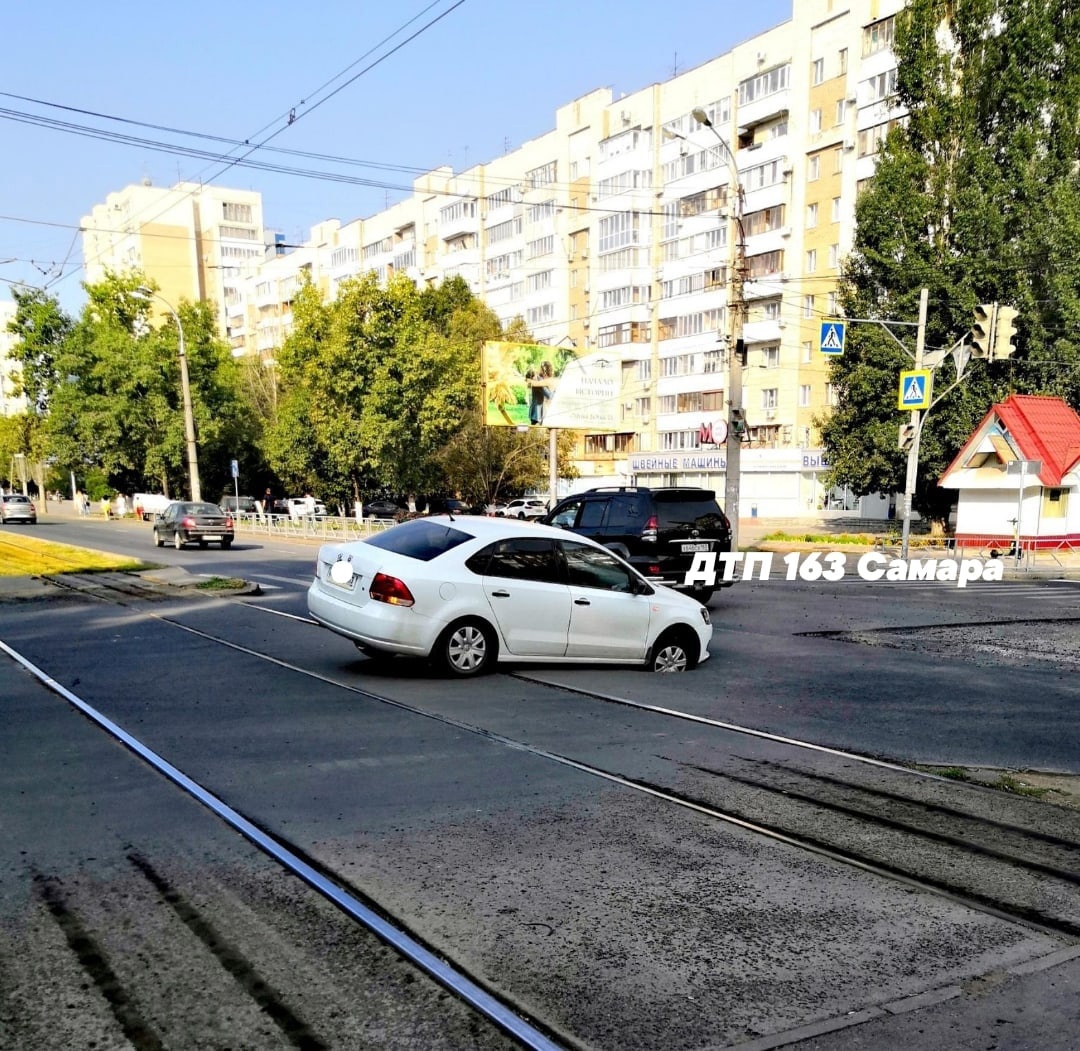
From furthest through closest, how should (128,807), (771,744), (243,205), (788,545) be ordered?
(243,205)
(788,545)
(771,744)
(128,807)

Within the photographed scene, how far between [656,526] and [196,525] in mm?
20012

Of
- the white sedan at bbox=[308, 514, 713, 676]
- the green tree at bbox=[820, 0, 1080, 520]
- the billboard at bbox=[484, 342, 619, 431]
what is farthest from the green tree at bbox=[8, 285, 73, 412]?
the white sedan at bbox=[308, 514, 713, 676]

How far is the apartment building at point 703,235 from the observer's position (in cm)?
5284

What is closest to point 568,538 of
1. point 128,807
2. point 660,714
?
point 660,714

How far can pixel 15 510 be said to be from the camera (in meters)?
51.3

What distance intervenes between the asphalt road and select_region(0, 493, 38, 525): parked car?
4826 centimetres

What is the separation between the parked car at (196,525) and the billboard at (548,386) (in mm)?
10255

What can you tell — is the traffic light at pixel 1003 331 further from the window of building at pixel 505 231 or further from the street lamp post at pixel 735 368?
the window of building at pixel 505 231

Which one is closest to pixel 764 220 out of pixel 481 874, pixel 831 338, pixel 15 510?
pixel 831 338

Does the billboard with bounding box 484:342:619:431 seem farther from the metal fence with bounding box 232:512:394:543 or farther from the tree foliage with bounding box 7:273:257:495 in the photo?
the tree foliage with bounding box 7:273:257:495

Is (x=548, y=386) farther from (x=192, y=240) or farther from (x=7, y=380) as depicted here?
(x=7, y=380)

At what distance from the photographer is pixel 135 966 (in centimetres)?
345

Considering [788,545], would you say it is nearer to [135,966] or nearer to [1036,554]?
[1036,554]

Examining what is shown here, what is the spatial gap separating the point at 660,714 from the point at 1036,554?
25437 mm
